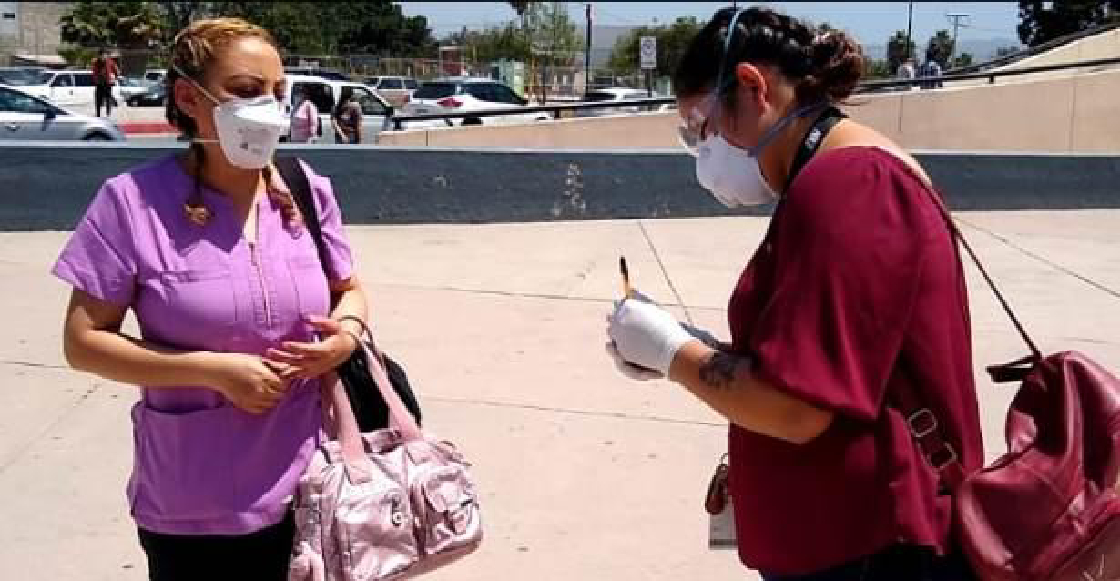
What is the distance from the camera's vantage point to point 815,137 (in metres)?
1.82

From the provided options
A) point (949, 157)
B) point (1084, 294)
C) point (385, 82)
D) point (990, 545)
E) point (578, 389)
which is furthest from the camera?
point (385, 82)

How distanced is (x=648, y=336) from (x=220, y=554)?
3.56 ft

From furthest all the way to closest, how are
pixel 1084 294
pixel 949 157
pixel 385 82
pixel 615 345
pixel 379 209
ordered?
pixel 385 82
pixel 949 157
pixel 379 209
pixel 1084 294
pixel 615 345

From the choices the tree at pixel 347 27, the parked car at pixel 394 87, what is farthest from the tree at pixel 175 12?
the parked car at pixel 394 87

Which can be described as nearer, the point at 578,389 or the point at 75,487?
the point at 75,487

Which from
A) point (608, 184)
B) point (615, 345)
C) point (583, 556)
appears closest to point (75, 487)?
point (583, 556)

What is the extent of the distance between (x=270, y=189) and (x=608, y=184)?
8.37m

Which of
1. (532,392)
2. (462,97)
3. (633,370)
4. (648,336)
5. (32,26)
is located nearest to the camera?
(648,336)

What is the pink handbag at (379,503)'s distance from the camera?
7.59ft

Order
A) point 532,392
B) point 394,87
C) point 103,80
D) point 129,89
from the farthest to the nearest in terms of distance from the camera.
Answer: point 394,87
point 129,89
point 103,80
point 532,392

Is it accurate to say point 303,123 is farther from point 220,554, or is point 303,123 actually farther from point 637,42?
point 637,42

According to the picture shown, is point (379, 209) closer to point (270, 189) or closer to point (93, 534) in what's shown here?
point (93, 534)

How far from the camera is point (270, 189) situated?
8.31 ft

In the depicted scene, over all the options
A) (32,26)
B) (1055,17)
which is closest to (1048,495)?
(1055,17)
